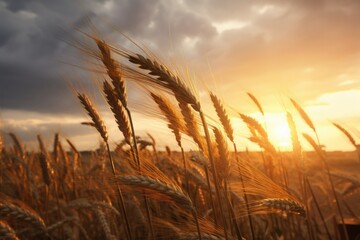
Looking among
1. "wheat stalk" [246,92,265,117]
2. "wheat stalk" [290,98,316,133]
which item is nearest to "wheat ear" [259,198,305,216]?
"wheat stalk" [290,98,316,133]

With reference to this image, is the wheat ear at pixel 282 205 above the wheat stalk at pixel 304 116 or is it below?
below

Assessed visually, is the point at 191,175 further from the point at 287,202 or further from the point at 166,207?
the point at 166,207

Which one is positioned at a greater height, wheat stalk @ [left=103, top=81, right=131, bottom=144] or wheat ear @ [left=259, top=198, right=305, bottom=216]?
wheat stalk @ [left=103, top=81, right=131, bottom=144]

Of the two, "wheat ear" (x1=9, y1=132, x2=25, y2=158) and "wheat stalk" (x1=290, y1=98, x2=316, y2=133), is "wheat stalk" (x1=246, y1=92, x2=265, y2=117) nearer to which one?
"wheat stalk" (x1=290, y1=98, x2=316, y2=133)

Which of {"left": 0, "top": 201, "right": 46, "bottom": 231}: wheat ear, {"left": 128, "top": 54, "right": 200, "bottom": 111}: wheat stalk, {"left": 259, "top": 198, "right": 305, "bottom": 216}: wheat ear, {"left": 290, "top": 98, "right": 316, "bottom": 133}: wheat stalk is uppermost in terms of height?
{"left": 128, "top": 54, "right": 200, "bottom": 111}: wheat stalk

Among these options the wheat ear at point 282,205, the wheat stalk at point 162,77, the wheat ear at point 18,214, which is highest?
the wheat stalk at point 162,77

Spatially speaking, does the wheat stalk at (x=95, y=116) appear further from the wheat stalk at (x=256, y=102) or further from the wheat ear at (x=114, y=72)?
the wheat stalk at (x=256, y=102)

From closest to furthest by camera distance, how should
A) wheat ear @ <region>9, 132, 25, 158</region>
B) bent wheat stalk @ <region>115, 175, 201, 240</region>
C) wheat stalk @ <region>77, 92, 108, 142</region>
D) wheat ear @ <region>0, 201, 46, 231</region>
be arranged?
bent wheat stalk @ <region>115, 175, 201, 240</region> → wheat ear @ <region>0, 201, 46, 231</region> → wheat stalk @ <region>77, 92, 108, 142</region> → wheat ear @ <region>9, 132, 25, 158</region>

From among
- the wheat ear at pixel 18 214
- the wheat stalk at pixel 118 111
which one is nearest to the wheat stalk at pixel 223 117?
the wheat stalk at pixel 118 111

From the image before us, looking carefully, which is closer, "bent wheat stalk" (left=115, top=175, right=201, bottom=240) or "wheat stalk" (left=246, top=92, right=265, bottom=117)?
"bent wheat stalk" (left=115, top=175, right=201, bottom=240)

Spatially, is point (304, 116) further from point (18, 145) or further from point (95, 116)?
point (18, 145)

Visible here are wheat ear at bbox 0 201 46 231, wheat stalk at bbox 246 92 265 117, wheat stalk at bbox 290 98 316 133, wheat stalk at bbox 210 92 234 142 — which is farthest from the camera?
wheat stalk at bbox 246 92 265 117

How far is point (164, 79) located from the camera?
1666mm

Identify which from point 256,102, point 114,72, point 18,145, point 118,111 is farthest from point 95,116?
point 18,145
